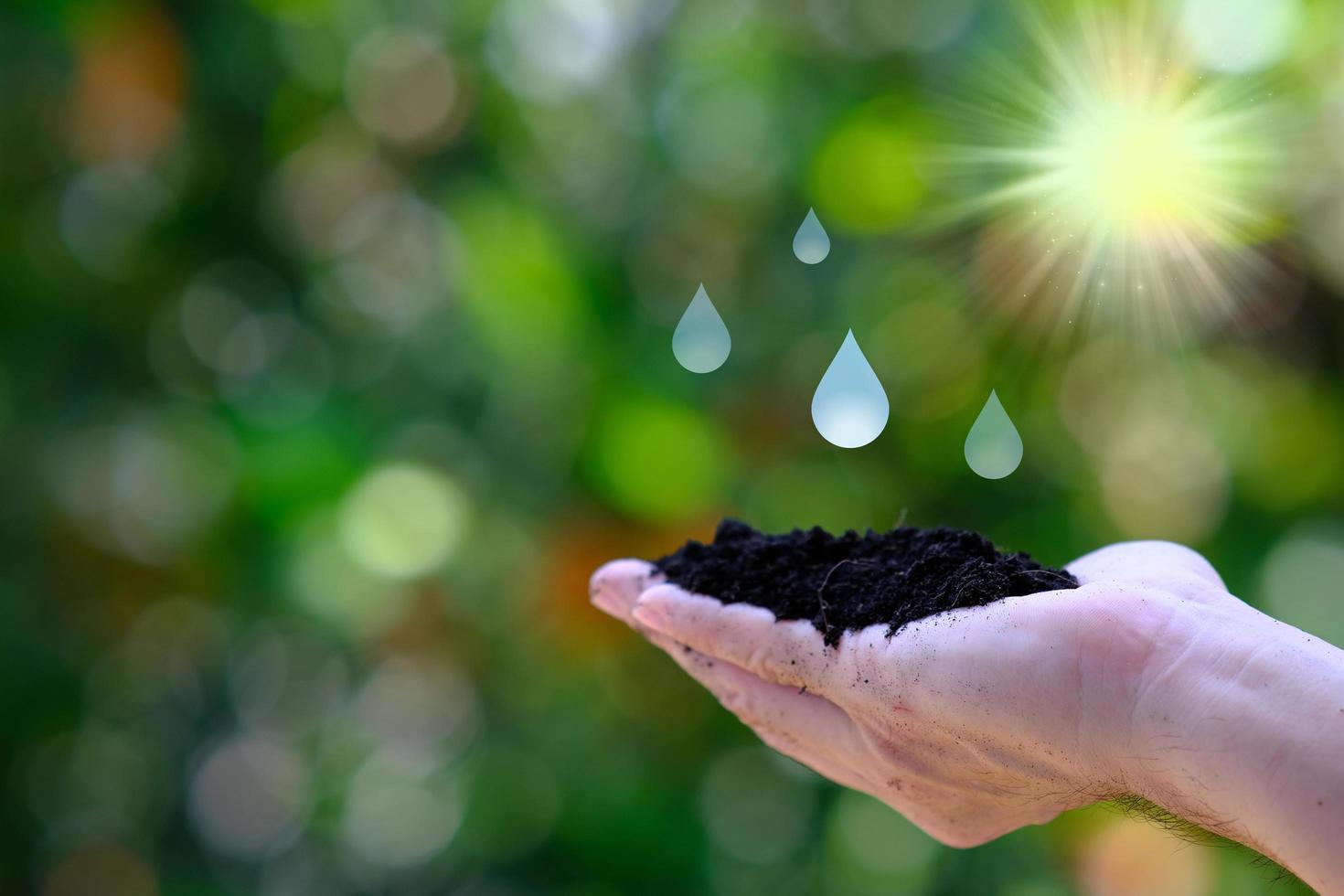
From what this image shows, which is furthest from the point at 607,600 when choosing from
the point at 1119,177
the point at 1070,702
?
the point at 1119,177

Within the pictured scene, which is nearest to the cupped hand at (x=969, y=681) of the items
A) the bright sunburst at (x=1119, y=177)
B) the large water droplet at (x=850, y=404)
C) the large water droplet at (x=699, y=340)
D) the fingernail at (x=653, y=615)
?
the fingernail at (x=653, y=615)

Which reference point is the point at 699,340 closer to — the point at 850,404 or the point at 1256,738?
the point at 850,404

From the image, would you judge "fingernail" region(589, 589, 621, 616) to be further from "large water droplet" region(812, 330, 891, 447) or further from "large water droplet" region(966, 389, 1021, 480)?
"large water droplet" region(966, 389, 1021, 480)

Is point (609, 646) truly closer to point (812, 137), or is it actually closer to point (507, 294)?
point (507, 294)

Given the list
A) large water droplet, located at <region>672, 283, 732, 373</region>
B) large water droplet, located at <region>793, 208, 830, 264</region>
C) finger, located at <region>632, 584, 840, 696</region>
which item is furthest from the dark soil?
large water droplet, located at <region>793, 208, 830, 264</region>

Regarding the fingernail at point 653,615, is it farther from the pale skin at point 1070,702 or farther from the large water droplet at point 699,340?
the large water droplet at point 699,340

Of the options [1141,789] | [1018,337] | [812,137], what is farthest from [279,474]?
[1141,789]
